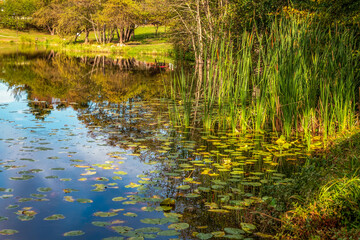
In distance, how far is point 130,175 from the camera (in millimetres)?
5262

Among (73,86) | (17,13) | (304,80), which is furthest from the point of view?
(17,13)

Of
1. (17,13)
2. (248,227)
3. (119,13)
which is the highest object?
(17,13)

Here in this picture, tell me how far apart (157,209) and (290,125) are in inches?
145

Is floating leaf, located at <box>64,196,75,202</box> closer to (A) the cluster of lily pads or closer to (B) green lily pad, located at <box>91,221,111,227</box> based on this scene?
(A) the cluster of lily pads

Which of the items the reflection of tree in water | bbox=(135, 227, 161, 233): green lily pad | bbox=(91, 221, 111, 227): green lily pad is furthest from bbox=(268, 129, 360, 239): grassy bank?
the reflection of tree in water

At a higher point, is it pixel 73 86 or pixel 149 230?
pixel 73 86

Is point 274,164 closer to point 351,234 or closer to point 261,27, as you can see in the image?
point 351,234

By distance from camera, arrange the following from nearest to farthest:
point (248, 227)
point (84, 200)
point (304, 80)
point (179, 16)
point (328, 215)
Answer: point (328, 215)
point (248, 227)
point (84, 200)
point (304, 80)
point (179, 16)

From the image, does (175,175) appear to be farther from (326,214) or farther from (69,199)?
(326,214)

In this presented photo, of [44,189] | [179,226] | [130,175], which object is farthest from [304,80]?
[44,189]

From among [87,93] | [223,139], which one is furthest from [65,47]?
[223,139]

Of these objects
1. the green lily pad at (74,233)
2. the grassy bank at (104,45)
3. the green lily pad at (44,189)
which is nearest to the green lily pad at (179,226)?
the green lily pad at (74,233)

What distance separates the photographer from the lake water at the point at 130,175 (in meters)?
3.83

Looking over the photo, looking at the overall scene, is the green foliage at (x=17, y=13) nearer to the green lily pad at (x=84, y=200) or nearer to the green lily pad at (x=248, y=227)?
the green lily pad at (x=84, y=200)
